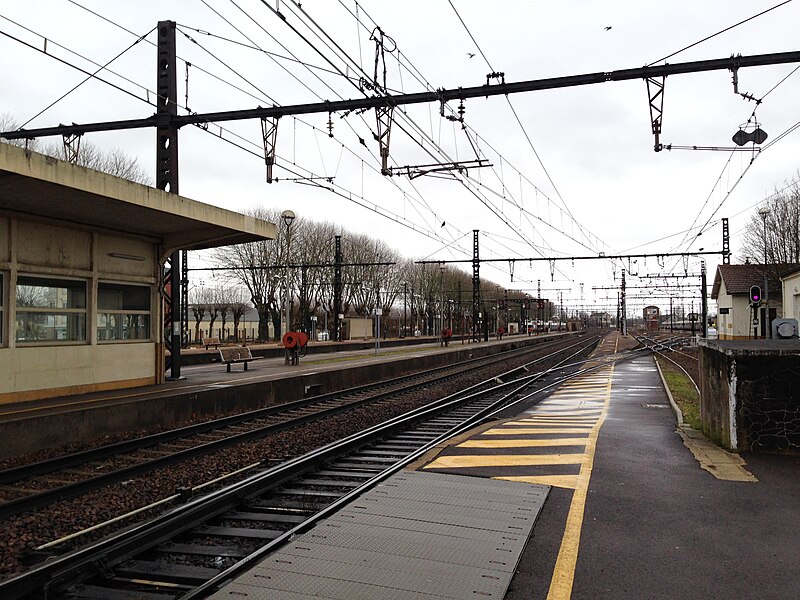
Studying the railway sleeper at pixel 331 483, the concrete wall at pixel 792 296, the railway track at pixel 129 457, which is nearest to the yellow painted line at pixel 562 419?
the railway track at pixel 129 457

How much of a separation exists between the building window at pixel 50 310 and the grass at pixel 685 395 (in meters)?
12.1

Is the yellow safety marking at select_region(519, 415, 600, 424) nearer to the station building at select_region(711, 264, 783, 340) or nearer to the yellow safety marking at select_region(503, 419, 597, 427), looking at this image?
the yellow safety marking at select_region(503, 419, 597, 427)

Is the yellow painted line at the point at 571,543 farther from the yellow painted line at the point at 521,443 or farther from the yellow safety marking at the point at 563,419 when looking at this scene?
the yellow safety marking at the point at 563,419

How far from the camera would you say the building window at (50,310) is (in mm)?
12016

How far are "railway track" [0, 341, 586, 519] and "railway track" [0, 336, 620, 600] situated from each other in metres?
1.66

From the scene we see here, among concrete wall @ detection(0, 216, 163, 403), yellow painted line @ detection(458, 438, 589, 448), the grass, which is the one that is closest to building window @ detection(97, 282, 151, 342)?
concrete wall @ detection(0, 216, 163, 403)

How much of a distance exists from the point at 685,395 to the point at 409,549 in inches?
594

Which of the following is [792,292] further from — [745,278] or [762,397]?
[762,397]

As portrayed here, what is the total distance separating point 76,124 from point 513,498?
15724 mm

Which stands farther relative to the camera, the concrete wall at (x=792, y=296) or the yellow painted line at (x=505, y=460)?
the concrete wall at (x=792, y=296)

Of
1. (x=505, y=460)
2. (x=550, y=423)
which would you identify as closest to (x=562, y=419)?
(x=550, y=423)

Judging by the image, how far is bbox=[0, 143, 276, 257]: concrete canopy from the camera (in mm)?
9922

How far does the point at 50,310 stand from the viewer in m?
12.6

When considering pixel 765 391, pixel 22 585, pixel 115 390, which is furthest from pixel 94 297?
pixel 765 391
